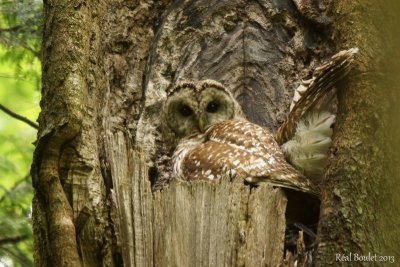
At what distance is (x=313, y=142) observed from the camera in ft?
12.1

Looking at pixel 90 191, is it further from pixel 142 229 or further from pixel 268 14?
pixel 268 14

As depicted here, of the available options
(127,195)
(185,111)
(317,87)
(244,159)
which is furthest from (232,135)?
(127,195)

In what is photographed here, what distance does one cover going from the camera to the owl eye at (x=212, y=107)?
4.90 metres

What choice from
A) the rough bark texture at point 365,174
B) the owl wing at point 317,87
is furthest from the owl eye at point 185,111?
the rough bark texture at point 365,174

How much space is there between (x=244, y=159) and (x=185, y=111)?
1.23 m

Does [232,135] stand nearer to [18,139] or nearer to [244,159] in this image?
[244,159]

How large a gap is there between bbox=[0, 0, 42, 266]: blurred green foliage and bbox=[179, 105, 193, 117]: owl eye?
1345 mm

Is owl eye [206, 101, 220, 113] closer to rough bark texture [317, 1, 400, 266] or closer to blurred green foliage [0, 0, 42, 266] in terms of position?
blurred green foliage [0, 0, 42, 266]

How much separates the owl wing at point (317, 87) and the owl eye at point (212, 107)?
865mm

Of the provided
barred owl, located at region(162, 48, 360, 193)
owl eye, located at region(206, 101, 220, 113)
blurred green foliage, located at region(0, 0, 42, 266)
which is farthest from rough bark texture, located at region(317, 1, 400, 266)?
blurred green foliage, located at region(0, 0, 42, 266)

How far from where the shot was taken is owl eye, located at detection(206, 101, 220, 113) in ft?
16.1

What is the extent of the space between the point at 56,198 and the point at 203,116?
2.19 metres

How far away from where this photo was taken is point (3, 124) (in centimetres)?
684

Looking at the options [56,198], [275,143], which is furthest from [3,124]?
[56,198]
